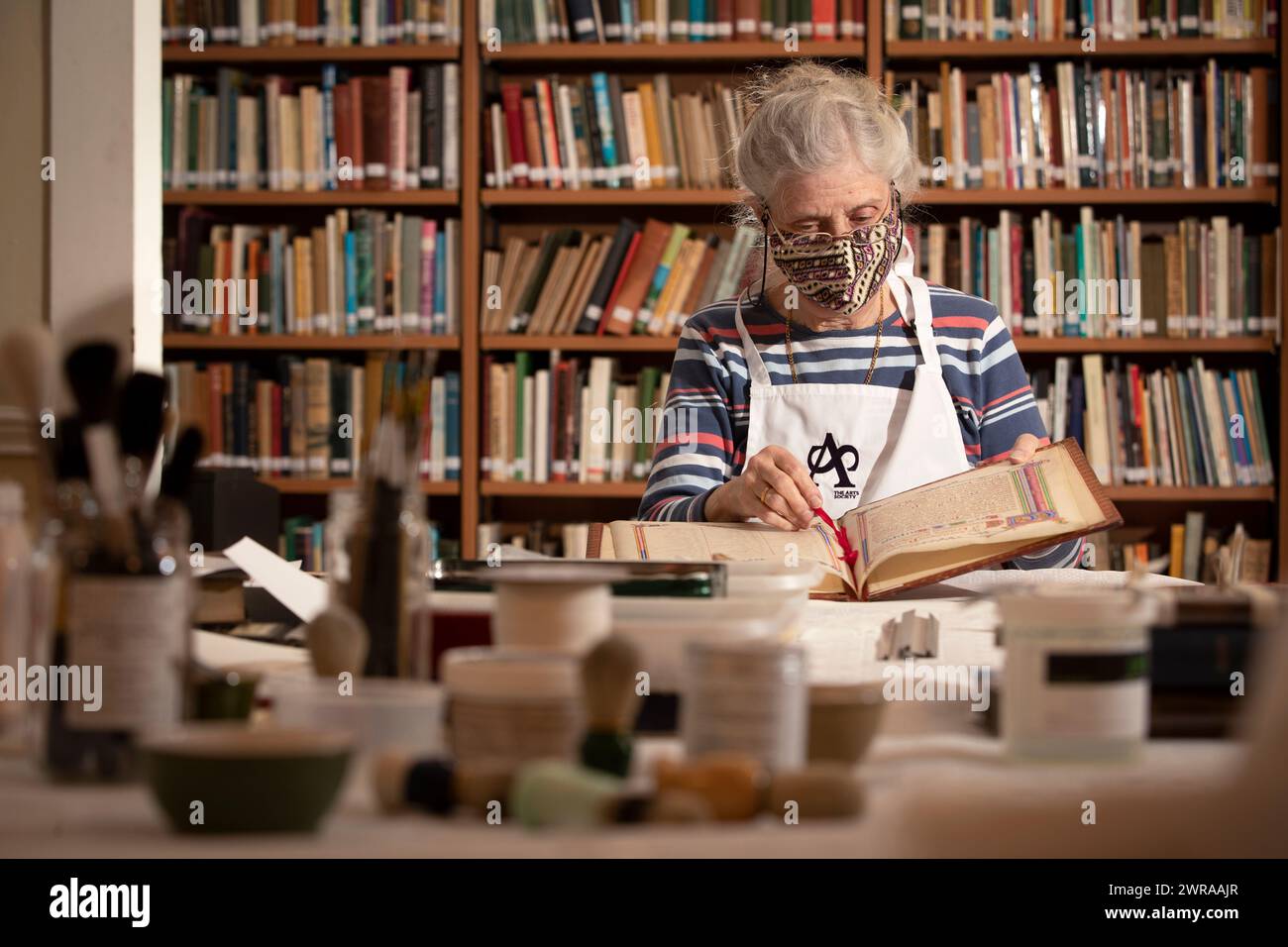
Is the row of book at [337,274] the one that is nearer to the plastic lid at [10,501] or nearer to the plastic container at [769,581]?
the plastic container at [769,581]

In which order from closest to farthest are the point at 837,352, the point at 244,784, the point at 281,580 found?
the point at 244,784 → the point at 281,580 → the point at 837,352

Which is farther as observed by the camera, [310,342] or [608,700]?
[310,342]

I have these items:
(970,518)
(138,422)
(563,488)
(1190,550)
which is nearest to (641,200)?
(563,488)

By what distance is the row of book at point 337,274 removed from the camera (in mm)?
3287

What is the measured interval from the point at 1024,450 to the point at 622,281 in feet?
5.65

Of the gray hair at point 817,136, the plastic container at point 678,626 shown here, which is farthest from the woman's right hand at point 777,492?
the plastic container at point 678,626

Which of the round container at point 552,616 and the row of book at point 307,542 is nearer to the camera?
the round container at point 552,616

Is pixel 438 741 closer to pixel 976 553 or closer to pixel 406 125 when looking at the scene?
pixel 976 553

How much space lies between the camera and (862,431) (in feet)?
6.56

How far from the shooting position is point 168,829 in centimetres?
58

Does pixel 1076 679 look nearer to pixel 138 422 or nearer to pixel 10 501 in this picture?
pixel 138 422

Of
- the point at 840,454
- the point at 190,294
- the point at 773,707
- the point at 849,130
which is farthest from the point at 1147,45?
the point at 773,707

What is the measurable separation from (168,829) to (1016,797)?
1.25 ft

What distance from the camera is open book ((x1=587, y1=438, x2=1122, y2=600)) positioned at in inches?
59.1
